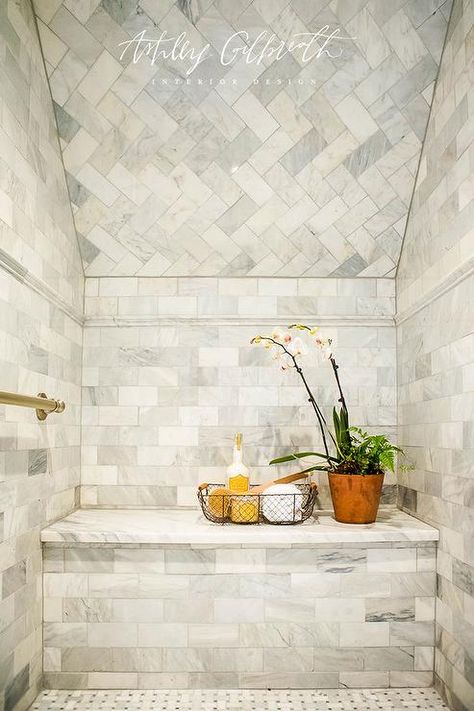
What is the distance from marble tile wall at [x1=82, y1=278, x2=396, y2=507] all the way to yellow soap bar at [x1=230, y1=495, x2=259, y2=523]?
49 centimetres

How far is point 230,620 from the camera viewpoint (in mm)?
2686

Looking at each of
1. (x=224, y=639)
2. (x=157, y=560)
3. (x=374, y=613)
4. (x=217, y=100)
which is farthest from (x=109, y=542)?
(x=217, y=100)

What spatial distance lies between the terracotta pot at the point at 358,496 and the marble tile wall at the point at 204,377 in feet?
1.56

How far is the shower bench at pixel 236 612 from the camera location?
2.68 metres

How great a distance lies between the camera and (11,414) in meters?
2.35

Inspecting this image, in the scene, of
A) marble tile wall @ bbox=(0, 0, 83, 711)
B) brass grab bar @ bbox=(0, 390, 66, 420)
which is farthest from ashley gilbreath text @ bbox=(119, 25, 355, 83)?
brass grab bar @ bbox=(0, 390, 66, 420)

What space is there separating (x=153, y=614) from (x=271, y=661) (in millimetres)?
523

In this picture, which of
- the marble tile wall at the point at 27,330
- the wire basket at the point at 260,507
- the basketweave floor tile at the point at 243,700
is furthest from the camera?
the wire basket at the point at 260,507

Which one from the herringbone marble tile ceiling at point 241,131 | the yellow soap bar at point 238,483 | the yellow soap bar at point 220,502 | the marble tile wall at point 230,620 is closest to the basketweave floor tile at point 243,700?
the marble tile wall at point 230,620

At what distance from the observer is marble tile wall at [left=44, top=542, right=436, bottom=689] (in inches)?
105

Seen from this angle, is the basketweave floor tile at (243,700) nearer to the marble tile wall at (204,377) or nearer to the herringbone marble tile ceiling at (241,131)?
the marble tile wall at (204,377)

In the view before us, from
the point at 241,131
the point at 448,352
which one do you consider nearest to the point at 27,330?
the point at 241,131

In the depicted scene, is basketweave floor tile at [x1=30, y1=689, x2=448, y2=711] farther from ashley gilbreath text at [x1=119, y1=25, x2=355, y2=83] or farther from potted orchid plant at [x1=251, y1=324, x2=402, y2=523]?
ashley gilbreath text at [x1=119, y1=25, x2=355, y2=83]

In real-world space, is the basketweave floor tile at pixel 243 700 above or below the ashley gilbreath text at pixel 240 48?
below
